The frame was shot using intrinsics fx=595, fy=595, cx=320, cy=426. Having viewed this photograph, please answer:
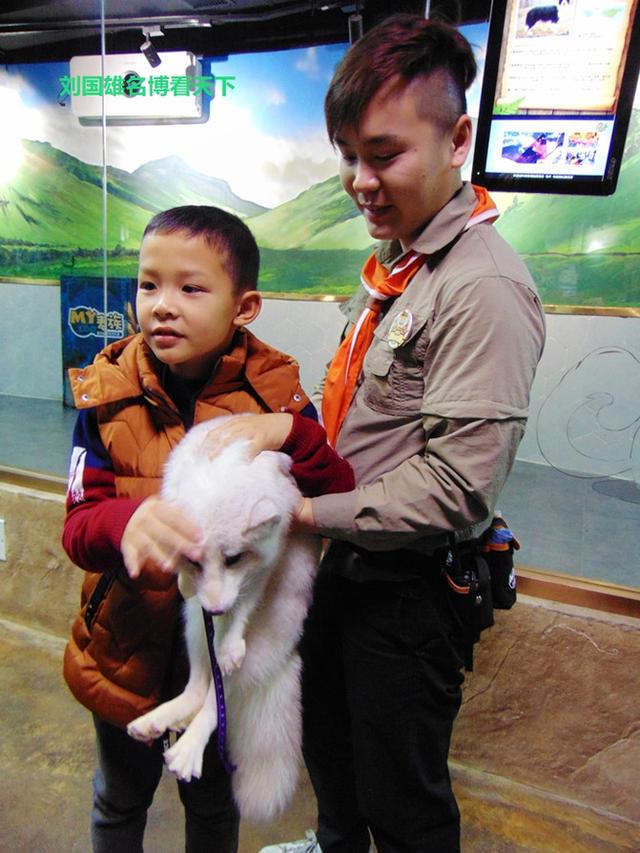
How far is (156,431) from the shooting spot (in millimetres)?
825

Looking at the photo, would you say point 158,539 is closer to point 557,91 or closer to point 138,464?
point 138,464

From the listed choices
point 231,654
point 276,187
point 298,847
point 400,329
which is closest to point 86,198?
point 276,187

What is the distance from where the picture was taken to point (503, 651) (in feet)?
5.51

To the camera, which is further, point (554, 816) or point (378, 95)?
point (554, 816)

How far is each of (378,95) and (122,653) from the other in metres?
0.89

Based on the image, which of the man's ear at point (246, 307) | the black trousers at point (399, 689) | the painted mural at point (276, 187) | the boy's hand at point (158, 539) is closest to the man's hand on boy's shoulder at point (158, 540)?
the boy's hand at point (158, 539)

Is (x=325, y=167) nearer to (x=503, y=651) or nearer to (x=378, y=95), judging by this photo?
(x=378, y=95)

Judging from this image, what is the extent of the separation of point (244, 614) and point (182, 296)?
1.33 ft

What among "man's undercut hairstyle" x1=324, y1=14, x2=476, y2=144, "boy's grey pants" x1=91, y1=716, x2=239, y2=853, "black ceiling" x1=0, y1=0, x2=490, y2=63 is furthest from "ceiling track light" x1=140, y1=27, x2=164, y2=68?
"boy's grey pants" x1=91, y1=716, x2=239, y2=853

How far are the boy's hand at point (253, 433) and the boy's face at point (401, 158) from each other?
38 cm

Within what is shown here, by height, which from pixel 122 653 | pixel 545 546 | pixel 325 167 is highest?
pixel 325 167

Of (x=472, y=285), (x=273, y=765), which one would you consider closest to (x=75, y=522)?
(x=273, y=765)

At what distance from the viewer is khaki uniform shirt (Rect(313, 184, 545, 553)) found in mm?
840

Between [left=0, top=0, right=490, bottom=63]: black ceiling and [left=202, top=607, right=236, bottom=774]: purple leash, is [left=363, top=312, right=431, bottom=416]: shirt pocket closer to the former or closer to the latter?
[left=202, top=607, right=236, bottom=774]: purple leash
